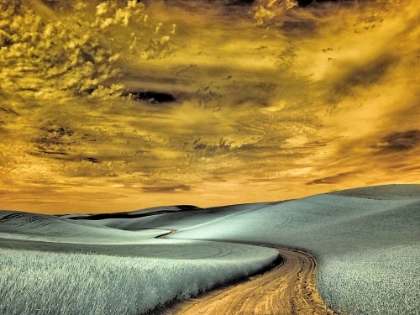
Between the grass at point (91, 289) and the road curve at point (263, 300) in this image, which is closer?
the grass at point (91, 289)

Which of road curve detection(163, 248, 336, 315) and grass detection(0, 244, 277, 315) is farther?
road curve detection(163, 248, 336, 315)

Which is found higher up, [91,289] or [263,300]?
[91,289]

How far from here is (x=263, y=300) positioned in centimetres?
1425

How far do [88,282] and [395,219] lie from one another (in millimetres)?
49148

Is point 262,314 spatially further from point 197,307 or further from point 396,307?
point 396,307

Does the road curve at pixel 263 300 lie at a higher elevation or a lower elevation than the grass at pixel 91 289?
lower

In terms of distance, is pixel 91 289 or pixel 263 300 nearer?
pixel 91 289

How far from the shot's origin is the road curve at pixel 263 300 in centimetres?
1253

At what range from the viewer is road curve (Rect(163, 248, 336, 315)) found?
41.1 ft

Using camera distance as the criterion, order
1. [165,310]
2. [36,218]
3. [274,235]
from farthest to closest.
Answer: [36,218], [274,235], [165,310]

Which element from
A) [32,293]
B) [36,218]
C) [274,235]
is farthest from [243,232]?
[32,293]

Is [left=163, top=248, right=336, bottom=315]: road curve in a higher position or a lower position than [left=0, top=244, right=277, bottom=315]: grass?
lower

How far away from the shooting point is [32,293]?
8.70m

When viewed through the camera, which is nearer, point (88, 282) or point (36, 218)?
point (88, 282)
